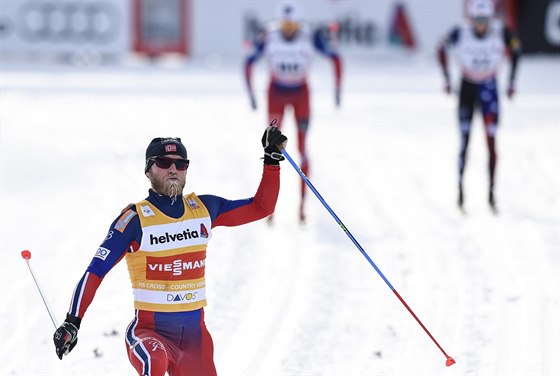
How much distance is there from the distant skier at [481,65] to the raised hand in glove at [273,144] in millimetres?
6400

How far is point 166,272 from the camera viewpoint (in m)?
5.12

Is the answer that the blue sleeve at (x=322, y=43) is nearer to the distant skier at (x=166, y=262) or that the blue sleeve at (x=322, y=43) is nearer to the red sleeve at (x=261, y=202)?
the red sleeve at (x=261, y=202)

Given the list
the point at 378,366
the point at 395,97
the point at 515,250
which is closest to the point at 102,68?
the point at 395,97

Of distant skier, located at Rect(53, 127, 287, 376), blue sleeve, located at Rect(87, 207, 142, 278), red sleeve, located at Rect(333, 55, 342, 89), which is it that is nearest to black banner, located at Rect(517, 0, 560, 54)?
red sleeve, located at Rect(333, 55, 342, 89)

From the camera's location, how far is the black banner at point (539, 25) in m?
23.8

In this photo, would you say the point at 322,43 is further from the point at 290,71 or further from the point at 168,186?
the point at 168,186

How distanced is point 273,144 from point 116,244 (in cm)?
100

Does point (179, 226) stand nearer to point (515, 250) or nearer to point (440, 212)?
point (515, 250)

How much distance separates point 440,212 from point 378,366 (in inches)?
192

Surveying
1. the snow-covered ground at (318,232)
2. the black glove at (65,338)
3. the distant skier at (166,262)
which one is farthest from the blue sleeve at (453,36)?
the black glove at (65,338)

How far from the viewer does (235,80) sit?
21.7 metres

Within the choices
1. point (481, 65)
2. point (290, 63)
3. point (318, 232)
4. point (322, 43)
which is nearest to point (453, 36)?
point (481, 65)

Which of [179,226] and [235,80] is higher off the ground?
[179,226]

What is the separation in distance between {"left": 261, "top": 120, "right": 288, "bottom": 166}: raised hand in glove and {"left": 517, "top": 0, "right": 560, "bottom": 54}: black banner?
776 inches
